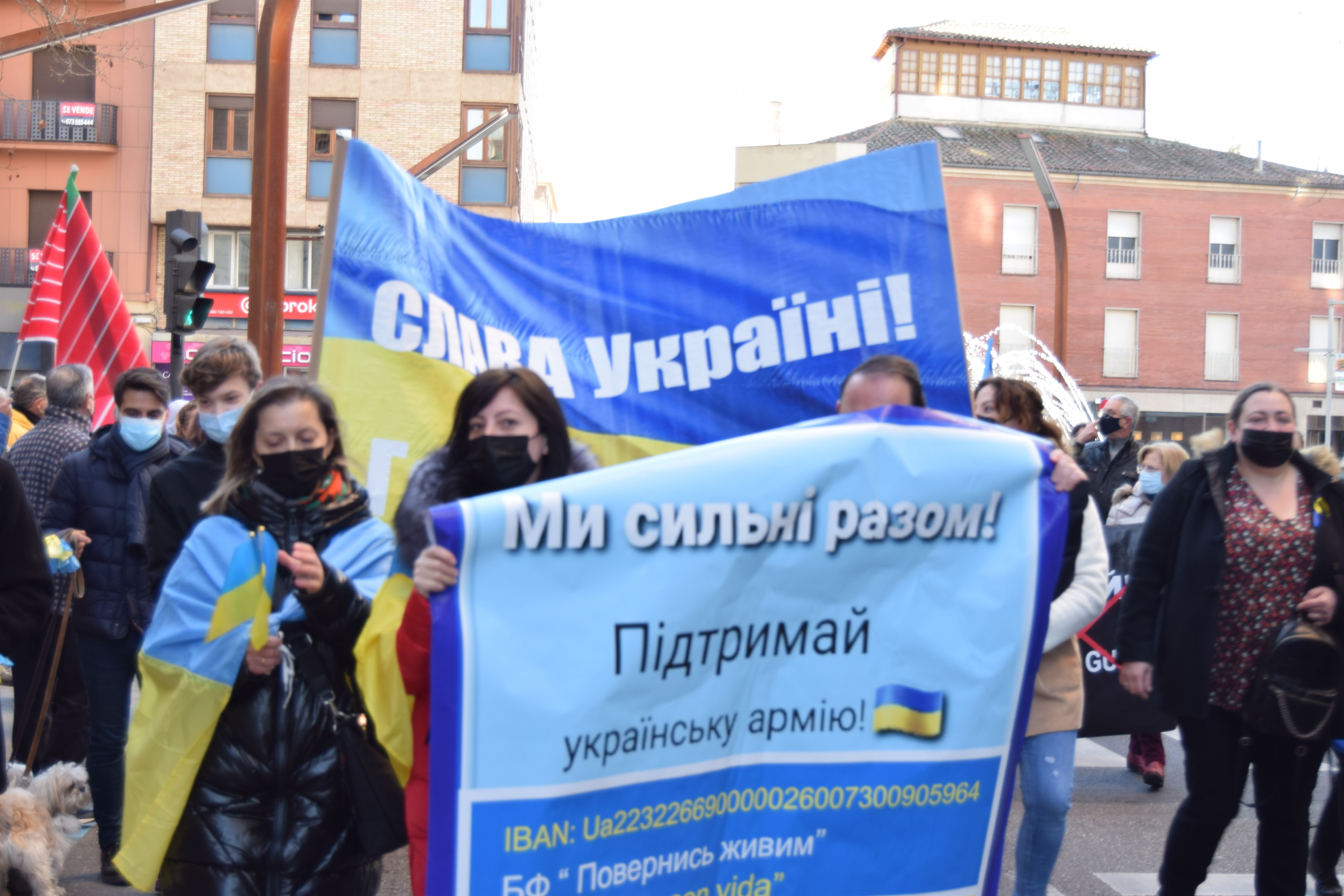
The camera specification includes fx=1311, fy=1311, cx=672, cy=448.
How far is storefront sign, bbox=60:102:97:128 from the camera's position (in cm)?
3058

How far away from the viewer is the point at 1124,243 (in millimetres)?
45094

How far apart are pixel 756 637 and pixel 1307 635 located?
2182 millimetres

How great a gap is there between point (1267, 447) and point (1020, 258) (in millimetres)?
41466

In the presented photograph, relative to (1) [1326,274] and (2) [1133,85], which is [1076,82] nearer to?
(2) [1133,85]

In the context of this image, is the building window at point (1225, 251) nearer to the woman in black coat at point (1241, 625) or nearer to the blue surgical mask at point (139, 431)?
the woman in black coat at point (1241, 625)

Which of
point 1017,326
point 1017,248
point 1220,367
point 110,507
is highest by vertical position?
point 1017,248

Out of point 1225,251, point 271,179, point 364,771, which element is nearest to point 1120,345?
point 1225,251

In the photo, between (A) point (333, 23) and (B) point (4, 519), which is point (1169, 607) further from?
(A) point (333, 23)

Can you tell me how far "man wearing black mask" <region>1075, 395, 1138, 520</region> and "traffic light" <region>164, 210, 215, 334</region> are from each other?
6809mm

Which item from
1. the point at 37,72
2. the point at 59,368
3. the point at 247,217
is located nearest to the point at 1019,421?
the point at 59,368

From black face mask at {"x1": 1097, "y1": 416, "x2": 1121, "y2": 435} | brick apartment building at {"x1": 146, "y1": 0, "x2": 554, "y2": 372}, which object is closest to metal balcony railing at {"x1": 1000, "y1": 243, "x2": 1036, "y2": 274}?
brick apartment building at {"x1": 146, "y1": 0, "x2": 554, "y2": 372}

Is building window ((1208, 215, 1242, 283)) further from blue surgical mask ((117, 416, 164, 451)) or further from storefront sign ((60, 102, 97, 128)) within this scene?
blue surgical mask ((117, 416, 164, 451))

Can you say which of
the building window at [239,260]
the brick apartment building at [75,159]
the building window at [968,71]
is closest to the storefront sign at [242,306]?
the building window at [239,260]

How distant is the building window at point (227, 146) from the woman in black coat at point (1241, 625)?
98.8 feet
